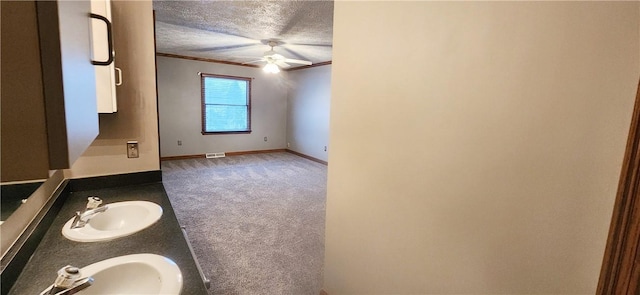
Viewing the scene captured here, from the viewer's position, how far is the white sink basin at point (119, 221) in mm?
1241

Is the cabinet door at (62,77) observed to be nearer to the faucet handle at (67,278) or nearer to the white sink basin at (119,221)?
the faucet handle at (67,278)

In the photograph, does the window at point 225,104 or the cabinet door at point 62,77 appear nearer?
the cabinet door at point 62,77

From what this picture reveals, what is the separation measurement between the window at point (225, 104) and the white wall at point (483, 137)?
5604mm

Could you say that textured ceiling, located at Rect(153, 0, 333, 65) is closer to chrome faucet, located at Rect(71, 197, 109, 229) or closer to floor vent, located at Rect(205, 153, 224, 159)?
chrome faucet, located at Rect(71, 197, 109, 229)

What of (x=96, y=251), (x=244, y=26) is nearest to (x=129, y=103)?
(x=96, y=251)

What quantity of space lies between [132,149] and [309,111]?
5.25 meters

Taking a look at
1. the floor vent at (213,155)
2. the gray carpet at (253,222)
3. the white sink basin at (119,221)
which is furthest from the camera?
the floor vent at (213,155)

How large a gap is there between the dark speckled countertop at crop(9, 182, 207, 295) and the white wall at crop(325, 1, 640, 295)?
0.93 m

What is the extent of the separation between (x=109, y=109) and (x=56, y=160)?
139 centimetres

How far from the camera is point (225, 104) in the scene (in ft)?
22.5

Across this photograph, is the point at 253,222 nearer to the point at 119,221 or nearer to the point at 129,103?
the point at 119,221

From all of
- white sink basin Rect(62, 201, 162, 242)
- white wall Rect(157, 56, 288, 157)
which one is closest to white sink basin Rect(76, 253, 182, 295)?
white sink basin Rect(62, 201, 162, 242)

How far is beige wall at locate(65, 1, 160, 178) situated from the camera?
1748mm

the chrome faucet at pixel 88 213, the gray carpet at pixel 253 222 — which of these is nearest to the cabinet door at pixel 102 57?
the chrome faucet at pixel 88 213
